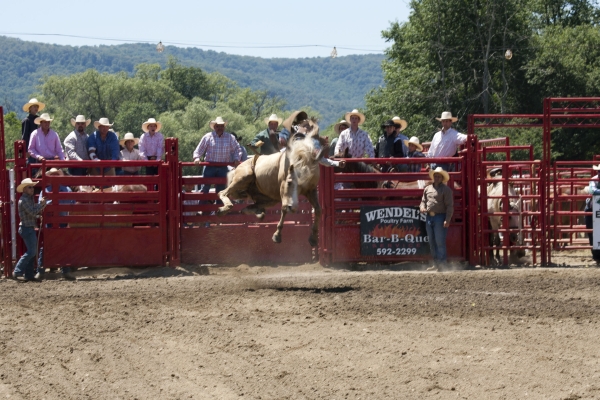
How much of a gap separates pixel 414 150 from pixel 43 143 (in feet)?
18.8

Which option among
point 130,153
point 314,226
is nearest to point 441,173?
point 314,226

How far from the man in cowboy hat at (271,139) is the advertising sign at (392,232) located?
70.0 inches

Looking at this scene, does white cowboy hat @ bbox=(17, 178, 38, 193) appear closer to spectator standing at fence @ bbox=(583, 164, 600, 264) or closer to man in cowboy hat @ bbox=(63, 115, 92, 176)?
man in cowboy hat @ bbox=(63, 115, 92, 176)

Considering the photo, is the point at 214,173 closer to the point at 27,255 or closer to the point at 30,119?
the point at 30,119

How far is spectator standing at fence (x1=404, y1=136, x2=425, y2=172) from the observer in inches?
523

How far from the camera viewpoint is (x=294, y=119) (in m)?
10.6

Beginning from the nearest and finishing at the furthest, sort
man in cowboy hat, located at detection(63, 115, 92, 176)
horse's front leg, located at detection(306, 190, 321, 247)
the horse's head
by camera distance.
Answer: the horse's head, horse's front leg, located at detection(306, 190, 321, 247), man in cowboy hat, located at detection(63, 115, 92, 176)

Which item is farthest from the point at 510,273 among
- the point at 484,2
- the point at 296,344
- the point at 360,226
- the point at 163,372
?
the point at 484,2

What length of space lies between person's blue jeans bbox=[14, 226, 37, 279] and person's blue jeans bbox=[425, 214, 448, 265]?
18.7 ft

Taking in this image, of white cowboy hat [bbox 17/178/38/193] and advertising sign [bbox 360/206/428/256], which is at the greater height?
white cowboy hat [bbox 17/178/38/193]

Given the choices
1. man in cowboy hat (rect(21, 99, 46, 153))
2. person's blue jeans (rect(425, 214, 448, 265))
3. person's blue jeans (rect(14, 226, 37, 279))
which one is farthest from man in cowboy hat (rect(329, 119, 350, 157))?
person's blue jeans (rect(14, 226, 37, 279))

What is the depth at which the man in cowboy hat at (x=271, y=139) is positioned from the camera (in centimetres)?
1091

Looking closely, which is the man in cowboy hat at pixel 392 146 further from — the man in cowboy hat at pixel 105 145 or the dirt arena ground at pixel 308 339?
the man in cowboy hat at pixel 105 145

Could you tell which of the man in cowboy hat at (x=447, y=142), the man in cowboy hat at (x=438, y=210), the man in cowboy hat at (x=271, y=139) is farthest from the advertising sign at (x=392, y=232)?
the man in cowboy hat at (x=271, y=139)
